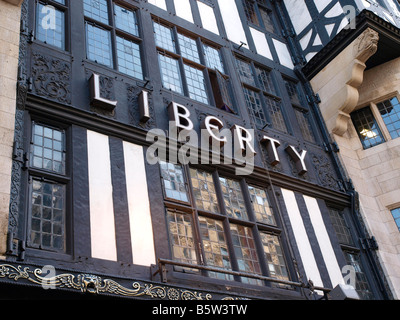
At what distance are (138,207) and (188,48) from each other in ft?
19.6

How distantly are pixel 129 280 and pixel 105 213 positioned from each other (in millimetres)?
1346

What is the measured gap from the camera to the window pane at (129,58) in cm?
1173

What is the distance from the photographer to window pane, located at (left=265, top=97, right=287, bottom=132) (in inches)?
577

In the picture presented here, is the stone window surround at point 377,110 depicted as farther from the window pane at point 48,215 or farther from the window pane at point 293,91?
the window pane at point 48,215

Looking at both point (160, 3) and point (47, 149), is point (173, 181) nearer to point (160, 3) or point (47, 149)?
point (47, 149)

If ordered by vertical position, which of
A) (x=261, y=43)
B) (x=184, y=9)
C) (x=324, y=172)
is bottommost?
(x=324, y=172)

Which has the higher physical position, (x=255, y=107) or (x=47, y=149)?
(x=255, y=107)

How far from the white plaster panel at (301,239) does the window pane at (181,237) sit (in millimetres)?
2913

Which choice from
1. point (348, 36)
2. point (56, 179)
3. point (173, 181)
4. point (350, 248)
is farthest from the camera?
point (348, 36)

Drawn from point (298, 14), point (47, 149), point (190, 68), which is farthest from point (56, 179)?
point (298, 14)

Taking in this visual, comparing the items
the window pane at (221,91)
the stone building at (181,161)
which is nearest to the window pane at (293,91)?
the stone building at (181,161)

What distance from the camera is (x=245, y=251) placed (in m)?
10.6

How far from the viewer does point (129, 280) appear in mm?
8000

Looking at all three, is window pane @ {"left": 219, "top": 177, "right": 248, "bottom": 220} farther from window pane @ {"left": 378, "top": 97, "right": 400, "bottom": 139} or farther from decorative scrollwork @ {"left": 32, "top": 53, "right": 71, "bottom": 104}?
window pane @ {"left": 378, "top": 97, "right": 400, "bottom": 139}
